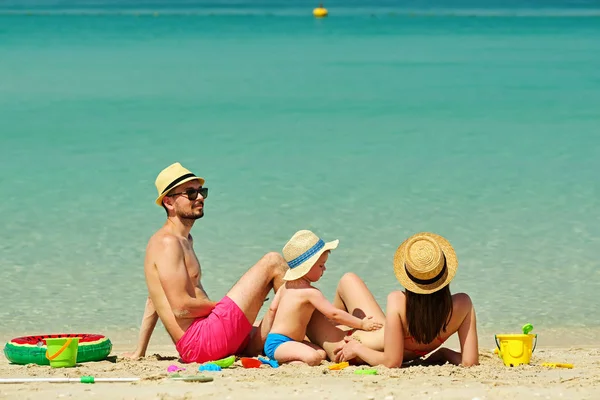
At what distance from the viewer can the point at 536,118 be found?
68.3ft

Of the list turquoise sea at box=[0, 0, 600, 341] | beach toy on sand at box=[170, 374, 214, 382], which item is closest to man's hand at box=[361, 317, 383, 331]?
beach toy on sand at box=[170, 374, 214, 382]

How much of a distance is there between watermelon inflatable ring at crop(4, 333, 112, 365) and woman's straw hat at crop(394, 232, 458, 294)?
6.05 feet

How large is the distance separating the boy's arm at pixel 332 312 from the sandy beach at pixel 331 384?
0.88 feet

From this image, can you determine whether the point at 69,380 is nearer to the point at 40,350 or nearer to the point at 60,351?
the point at 60,351

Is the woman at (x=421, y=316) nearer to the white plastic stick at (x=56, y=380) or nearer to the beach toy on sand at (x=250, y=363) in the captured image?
the beach toy on sand at (x=250, y=363)

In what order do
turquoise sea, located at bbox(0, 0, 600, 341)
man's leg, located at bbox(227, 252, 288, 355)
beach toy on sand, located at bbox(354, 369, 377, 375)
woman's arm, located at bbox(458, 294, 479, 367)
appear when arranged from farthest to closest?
turquoise sea, located at bbox(0, 0, 600, 341)
man's leg, located at bbox(227, 252, 288, 355)
woman's arm, located at bbox(458, 294, 479, 367)
beach toy on sand, located at bbox(354, 369, 377, 375)

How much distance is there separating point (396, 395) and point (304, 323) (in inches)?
52.9

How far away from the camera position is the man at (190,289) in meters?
6.14

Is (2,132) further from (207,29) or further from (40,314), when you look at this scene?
(207,29)

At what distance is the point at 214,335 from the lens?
20.2 ft

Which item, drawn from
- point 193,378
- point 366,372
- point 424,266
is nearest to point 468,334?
point 424,266

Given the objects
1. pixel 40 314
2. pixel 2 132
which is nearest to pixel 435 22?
pixel 2 132

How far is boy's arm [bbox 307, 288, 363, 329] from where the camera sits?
5.93m

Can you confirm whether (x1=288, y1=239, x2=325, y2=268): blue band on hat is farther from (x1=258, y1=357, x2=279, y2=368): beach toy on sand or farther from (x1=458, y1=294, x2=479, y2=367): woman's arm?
(x1=458, y1=294, x2=479, y2=367): woman's arm
